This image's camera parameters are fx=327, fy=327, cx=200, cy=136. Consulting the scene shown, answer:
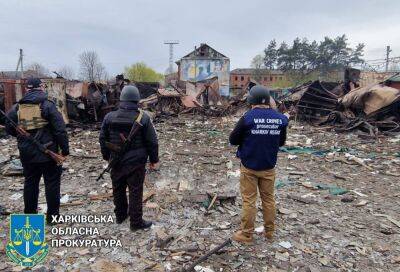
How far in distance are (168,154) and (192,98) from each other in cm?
998

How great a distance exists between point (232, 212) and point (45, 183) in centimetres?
249

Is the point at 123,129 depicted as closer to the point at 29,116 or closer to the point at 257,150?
the point at 29,116

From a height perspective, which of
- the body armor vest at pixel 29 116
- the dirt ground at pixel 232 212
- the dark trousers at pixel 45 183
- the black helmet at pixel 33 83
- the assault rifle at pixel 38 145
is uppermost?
the black helmet at pixel 33 83

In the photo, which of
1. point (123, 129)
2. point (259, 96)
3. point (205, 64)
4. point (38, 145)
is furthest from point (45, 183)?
point (205, 64)

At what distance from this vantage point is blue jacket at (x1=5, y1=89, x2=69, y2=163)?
3.82 meters

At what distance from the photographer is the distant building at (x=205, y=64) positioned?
3812cm

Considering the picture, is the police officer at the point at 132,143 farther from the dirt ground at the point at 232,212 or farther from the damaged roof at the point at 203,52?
the damaged roof at the point at 203,52

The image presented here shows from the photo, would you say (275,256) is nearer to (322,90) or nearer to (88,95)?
(88,95)

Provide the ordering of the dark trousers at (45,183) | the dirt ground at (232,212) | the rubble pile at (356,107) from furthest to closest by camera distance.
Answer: the rubble pile at (356,107)
the dark trousers at (45,183)
the dirt ground at (232,212)

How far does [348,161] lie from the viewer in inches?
314

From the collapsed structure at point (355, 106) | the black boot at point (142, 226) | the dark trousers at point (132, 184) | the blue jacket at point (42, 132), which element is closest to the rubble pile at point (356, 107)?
the collapsed structure at point (355, 106)

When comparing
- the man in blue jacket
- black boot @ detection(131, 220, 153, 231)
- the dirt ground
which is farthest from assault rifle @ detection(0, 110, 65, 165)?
the man in blue jacket

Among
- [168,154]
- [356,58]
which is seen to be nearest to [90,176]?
[168,154]

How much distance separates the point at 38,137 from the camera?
3842 mm
